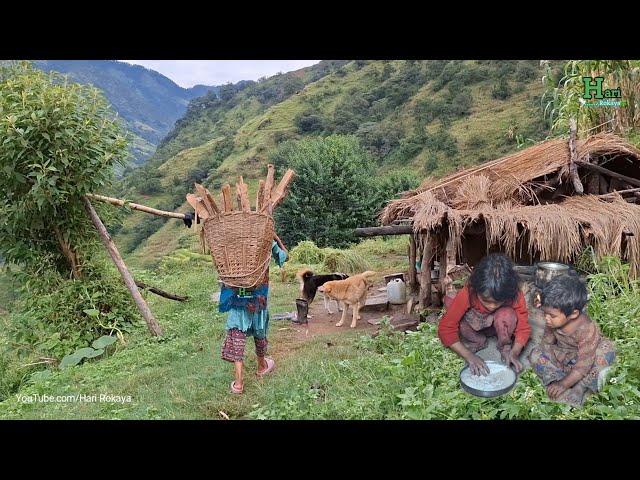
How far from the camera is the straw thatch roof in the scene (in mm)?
4250

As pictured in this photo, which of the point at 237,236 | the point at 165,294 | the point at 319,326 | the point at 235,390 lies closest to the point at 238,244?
the point at 237,236

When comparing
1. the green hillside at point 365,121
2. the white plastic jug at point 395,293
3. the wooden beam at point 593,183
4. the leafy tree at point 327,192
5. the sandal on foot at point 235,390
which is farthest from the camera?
the leafy tree at point 327,192

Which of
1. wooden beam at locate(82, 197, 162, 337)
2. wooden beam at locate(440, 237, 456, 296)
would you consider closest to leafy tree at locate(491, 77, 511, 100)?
wooden beam at locate(440, 237, 456, 296)

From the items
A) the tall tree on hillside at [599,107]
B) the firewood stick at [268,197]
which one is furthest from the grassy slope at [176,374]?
the tall tree on hillside at [599,107]

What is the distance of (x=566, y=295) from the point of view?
3.52 meters

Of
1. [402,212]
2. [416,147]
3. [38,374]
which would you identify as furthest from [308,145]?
[38,374]

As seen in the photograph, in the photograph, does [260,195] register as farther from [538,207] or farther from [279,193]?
[538,207]

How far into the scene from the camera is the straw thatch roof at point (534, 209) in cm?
425

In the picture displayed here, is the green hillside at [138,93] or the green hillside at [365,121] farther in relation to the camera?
the green hillside at [365,121]

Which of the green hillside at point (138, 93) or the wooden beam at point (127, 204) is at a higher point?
the green hillside at point (138, 93)

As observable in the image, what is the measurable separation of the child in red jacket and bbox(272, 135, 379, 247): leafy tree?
11.7 feet

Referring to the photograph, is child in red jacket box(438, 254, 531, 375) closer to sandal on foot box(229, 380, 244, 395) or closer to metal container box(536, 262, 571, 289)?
metal container box(536, 262, 571, 289)

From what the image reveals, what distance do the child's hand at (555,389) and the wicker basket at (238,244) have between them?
7.01 ft

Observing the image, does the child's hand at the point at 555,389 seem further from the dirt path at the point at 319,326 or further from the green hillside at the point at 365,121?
the green hillside at the point at 365,121
